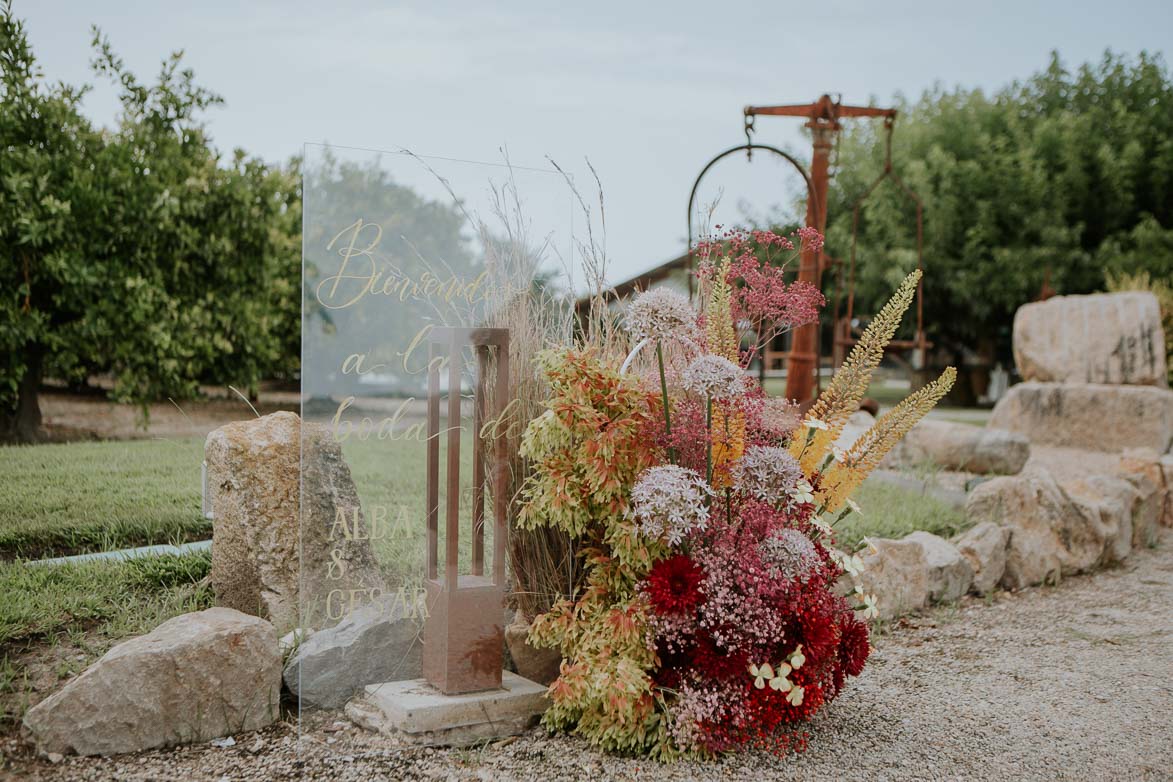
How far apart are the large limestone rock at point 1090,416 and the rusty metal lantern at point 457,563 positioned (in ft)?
25.0

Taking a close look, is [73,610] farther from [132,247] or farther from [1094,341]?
[1094,341]

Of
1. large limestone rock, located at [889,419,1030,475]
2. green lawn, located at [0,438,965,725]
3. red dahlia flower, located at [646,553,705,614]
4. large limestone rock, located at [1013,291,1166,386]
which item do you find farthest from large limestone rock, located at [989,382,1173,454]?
red dahlia flower, located at [646,553,705,614]

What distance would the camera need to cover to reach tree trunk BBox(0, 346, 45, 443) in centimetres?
530

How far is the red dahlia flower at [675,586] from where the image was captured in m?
2.71

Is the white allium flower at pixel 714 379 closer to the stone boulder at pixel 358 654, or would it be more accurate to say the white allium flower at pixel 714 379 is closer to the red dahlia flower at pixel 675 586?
the red dahlia flower at pixel 675 586

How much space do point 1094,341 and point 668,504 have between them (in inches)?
325

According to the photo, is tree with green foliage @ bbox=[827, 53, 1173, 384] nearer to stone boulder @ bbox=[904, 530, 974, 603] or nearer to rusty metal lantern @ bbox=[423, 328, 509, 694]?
stone boulder @ bbox=[904, 530, 974, 603]

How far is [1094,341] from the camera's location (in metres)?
9.38

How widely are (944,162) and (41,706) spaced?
17.1 m

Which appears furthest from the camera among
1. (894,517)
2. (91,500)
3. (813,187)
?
(894,517)

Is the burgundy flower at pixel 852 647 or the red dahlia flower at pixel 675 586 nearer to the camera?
the red dahlia flower at pixel 675 586

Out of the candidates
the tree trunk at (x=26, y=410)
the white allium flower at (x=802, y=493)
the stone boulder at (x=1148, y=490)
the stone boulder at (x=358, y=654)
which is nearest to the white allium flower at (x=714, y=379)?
the white allium flower at (x=802, y=493)

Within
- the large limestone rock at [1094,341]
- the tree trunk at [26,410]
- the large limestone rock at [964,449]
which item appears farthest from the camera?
the large limestone rock at [1094,341]

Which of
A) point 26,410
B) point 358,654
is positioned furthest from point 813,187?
point 26,410
